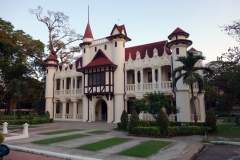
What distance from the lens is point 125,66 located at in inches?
1024

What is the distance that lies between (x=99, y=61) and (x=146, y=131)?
14.6 meters

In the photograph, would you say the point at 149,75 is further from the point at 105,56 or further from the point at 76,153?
the point at 76,153

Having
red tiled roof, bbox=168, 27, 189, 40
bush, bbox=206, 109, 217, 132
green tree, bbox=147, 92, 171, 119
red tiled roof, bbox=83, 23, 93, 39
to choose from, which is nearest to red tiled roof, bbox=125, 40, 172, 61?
red tiled roof, bbox=168, 27, 189, 40

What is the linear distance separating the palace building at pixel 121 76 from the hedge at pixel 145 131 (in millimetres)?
6982

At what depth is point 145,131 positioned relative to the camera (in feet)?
49.4

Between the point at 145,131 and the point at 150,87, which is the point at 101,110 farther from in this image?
the point at 145,131

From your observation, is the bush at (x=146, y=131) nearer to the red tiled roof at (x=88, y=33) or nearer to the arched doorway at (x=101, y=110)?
the arched doorway at (x=101, y=110)

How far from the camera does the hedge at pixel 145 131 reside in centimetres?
1452

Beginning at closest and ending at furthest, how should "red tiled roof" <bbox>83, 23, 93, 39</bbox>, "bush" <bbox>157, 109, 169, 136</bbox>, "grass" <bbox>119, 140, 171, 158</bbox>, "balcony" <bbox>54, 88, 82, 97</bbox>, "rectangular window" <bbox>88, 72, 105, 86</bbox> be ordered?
"grass" <bbox>119, 140, 171, 158</bbox> → "bush" <bbox>157, 109, 169, 136</bbox> → "rectangular window" <bbox>88, 72, 105, 86</bbox> → "balcony" <bbox>54, 88, 82, 97</bbox> → "red tiled roof" <bbox>83, 23, 93, 39</bbox>

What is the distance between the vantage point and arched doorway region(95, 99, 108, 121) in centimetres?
2961

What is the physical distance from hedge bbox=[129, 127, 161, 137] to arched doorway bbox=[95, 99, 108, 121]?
14431 mm

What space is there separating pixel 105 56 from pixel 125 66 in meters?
3.55

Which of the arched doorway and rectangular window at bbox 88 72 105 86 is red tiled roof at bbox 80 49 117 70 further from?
the arched doorway

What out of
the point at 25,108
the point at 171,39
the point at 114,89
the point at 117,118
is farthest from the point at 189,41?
the point at 25,108
